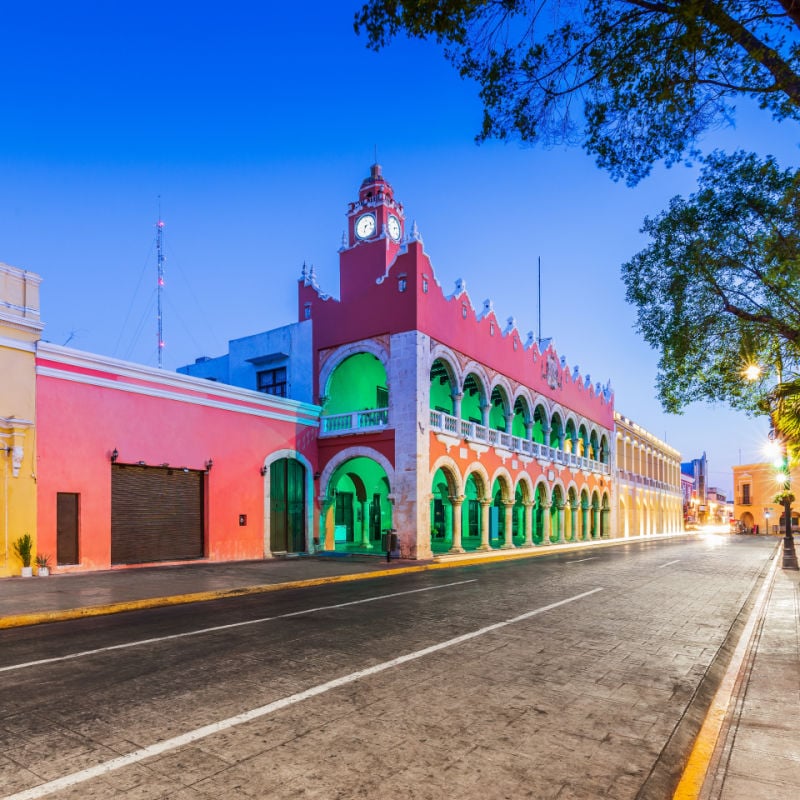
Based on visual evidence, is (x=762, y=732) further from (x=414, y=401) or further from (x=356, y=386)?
(x=356, y=386)

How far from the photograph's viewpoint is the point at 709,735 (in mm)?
4496

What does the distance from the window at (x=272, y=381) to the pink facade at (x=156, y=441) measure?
3.06 metres

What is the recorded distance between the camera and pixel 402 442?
2209 cm

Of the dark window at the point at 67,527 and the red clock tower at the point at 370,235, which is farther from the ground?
the red clock tower at the point at 370,235

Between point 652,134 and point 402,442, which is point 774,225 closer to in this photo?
point 652,134

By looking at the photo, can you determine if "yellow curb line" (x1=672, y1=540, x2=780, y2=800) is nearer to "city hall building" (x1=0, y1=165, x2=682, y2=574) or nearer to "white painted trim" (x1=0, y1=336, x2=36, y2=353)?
"city hall building" (x1=0, y1=165, x2=682, y2=574)

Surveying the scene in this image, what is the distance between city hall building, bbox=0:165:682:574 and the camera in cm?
1639

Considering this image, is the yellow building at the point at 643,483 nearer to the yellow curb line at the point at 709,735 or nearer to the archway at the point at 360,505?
the archway at the point at 360,505

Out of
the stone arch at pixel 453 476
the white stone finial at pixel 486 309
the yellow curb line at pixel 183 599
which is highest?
the white stone finial at pixel 486 309

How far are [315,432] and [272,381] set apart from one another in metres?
4.06

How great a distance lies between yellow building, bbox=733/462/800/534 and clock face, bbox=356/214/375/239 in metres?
70.2

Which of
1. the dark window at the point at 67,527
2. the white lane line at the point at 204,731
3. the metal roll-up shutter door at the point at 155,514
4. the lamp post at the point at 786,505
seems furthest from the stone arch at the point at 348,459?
the white lane line at the point at 204,731

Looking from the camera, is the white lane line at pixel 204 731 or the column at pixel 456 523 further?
the column at pixel 456 523

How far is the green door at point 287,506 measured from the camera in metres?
22.5
